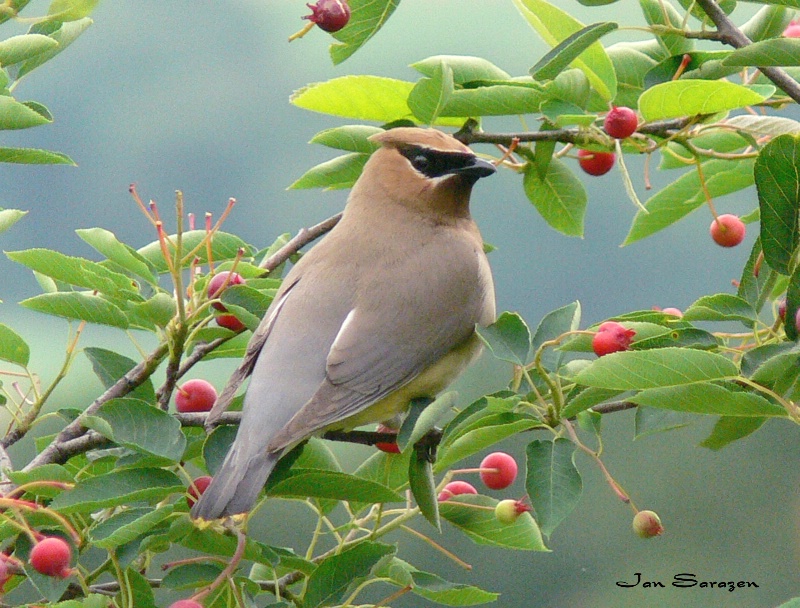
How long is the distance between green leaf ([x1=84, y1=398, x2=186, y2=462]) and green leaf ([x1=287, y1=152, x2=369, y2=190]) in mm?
763

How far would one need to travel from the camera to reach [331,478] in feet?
6.27

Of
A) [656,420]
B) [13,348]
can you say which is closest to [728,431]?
[656,420]

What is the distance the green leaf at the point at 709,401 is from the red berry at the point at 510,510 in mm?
347

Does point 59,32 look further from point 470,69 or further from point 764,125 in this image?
point 764,125

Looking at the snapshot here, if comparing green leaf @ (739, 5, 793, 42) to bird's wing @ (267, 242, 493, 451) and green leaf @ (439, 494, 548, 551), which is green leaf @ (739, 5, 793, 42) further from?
green leaf @ (439, 494, 548, 551)

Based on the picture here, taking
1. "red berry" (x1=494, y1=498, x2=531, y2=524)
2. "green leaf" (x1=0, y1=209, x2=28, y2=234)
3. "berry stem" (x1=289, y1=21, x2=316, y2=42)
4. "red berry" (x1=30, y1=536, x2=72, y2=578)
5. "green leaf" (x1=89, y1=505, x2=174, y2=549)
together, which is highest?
"berry stem" (x1=289, y1=21, x2=316, y2=42)

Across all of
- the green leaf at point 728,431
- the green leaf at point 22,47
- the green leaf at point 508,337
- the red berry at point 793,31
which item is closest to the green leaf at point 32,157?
the green leaf at point 22,47

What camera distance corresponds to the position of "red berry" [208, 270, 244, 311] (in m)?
2.20

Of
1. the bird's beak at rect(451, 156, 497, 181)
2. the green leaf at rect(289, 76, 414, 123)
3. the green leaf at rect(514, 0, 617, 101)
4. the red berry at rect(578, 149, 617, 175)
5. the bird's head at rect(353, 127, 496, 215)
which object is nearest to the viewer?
the green leaf at rect(514, 0, 617, 101)

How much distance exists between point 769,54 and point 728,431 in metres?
0.66

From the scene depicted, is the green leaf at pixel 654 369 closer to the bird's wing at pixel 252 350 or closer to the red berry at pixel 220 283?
the red berry at pixel 220 283

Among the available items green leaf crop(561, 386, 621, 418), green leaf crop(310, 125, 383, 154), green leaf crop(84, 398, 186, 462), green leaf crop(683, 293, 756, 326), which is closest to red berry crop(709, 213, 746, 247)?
green leaf crop(683, 293, 756, 326)

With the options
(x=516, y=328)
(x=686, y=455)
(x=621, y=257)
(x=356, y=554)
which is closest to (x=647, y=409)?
(x=516, y=328)

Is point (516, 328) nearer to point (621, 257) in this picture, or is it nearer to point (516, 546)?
point (516, 546)
